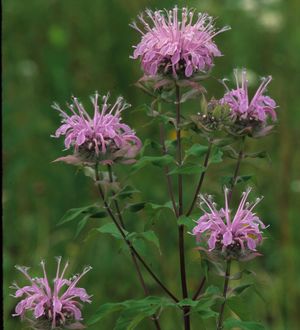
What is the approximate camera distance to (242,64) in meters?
4.31

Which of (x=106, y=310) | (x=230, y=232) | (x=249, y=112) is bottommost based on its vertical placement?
(x=106, y=310)

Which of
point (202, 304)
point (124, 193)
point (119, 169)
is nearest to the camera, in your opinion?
point (202, 304)

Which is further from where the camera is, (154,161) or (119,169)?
(119,169)

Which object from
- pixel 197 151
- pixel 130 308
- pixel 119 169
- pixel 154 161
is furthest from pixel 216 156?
pixel 119 169

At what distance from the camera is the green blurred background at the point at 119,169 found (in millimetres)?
3357

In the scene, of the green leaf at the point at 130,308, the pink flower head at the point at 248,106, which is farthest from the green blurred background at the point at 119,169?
the green leaf at the point at 130,308

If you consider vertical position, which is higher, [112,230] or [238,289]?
[112,230]

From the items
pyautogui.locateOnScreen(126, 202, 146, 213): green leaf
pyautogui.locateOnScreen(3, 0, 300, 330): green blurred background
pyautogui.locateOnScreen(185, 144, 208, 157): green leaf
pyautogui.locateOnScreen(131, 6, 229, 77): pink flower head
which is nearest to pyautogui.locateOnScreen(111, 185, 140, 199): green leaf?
pyautogui.locateOnScreen(126, 202, 146, 213): green leaf

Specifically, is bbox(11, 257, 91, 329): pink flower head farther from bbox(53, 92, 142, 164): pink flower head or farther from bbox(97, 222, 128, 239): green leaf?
bbox(53, 92, 142, 164): pink flower head

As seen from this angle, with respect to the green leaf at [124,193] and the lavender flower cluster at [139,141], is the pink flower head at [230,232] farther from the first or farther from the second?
the green leaf at [124,193]

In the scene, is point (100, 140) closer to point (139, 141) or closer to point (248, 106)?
point (139, 141)

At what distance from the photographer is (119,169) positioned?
3.70 m

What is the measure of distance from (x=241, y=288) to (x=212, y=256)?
0.39 feet

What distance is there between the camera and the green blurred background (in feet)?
11.0
